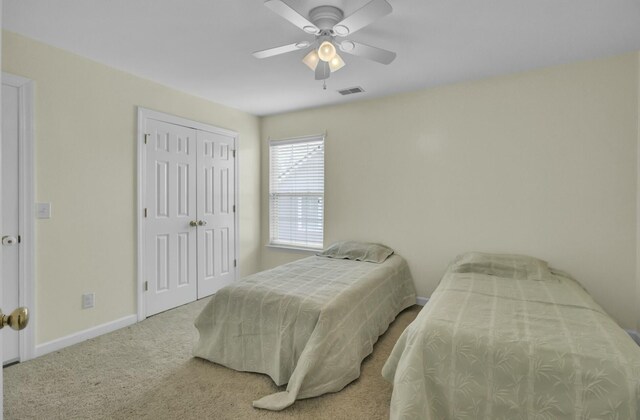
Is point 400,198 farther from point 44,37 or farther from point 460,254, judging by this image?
point 44,37

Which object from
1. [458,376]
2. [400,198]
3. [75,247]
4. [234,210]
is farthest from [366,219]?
[75,247]

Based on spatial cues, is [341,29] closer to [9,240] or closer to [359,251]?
[359,251]

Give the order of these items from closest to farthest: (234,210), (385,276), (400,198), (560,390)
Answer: (560,390) < (385,276) < (400,198) < (234,210)

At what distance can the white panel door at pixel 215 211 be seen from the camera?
3.97m

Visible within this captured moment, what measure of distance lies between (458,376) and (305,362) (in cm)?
87

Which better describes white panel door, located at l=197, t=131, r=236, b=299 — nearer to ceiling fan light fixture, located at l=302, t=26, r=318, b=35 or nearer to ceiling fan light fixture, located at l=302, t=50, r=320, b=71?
ceiling fan light fixture, located at l=302, t=50, r=320, b=71

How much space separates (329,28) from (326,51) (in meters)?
0.17

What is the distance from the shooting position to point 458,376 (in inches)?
68.3

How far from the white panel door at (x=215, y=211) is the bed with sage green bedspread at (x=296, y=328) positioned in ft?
4.82

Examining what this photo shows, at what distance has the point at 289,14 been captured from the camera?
1.93 metres

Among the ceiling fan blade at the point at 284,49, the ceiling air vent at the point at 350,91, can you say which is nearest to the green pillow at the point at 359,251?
the ceiling air vent at the point at 350,91

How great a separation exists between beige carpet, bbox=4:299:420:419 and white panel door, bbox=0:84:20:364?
0.22 meters

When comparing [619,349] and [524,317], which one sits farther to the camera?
[524,317]

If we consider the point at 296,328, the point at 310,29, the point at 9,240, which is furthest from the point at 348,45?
the point at 9,240
